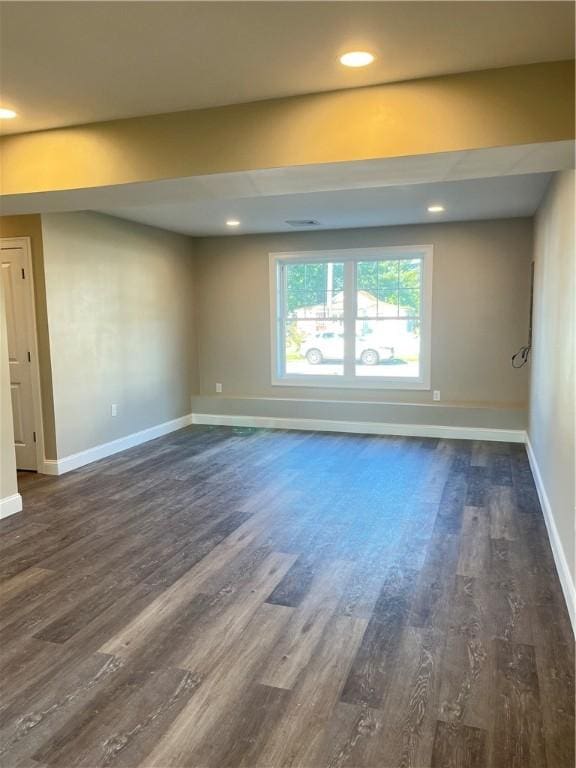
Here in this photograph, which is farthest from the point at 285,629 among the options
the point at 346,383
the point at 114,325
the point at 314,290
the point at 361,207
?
the point at 314,290

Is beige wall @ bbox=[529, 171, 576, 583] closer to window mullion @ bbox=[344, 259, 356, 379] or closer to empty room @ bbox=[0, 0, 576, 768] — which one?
empty room @ bbox=[0, 0, 576, 768]

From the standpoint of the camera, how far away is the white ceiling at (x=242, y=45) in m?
1.96

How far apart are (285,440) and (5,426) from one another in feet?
10.2

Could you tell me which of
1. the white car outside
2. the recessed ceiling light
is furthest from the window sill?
the recessed ceiling light

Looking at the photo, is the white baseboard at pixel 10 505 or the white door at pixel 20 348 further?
the white door at pixel 20 348

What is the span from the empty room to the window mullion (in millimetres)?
786

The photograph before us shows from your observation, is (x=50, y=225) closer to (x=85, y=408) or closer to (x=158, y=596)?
(x=85, y=408)

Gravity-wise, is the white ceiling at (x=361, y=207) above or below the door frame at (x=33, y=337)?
above

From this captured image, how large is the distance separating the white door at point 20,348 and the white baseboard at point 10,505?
1074 millimetres

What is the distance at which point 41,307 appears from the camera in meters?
4.83

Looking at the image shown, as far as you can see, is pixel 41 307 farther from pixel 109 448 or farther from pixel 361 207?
pixel 361 207

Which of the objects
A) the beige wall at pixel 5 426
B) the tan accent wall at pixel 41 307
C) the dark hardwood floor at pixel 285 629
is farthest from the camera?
the tan accent wall at pixel 41 307

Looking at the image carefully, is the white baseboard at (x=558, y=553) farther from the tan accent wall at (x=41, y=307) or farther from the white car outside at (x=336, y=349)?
the tan accent wall at (x=41, y=307)

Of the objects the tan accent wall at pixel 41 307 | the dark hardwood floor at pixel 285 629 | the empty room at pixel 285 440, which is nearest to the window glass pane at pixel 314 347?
the empty room at pixel 285 440
